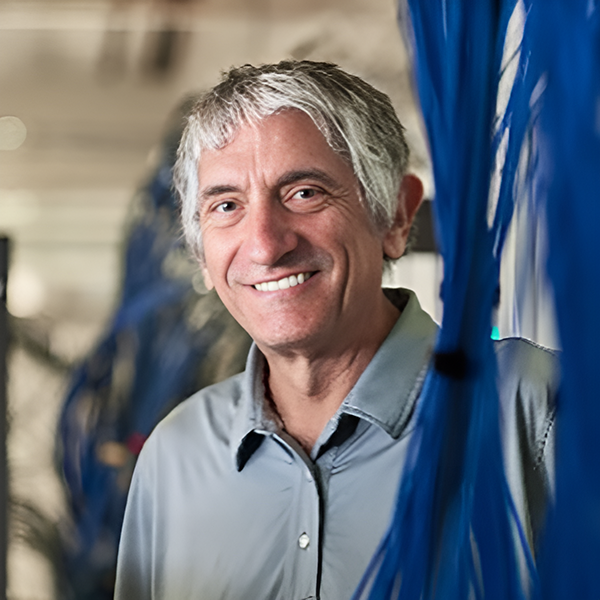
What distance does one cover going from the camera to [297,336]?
57 cm

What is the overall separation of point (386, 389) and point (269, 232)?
16cm

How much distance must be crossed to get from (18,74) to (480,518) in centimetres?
67

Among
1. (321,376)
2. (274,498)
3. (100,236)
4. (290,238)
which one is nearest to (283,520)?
(274,498)

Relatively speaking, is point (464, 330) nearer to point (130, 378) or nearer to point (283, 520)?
point (283, 520)

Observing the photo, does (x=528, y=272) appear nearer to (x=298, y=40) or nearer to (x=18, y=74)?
(x=298, y=40)

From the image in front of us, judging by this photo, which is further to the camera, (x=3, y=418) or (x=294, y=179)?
(x=3, y=418)

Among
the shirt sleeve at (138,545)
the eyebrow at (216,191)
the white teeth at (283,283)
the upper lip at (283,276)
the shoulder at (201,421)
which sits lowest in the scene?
the shirt sleeve at (138,545)

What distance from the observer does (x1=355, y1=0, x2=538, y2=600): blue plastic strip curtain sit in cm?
32

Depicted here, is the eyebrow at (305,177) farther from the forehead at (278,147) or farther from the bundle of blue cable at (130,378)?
the bundle of blue cable at (130,378)

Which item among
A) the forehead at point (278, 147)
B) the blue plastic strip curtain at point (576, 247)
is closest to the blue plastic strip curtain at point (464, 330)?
the blue plastic strip curtain at point (576, 247)

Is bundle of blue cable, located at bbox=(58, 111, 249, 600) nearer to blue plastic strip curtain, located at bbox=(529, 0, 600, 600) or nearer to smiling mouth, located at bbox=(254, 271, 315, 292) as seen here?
smiling mouth, located at bbox=(254, 271, 315, 292)

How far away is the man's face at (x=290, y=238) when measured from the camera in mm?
534

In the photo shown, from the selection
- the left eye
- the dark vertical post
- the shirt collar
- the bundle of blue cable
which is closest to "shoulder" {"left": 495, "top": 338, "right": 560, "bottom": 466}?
the shirt collar

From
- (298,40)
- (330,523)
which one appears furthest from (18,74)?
(330,523)
